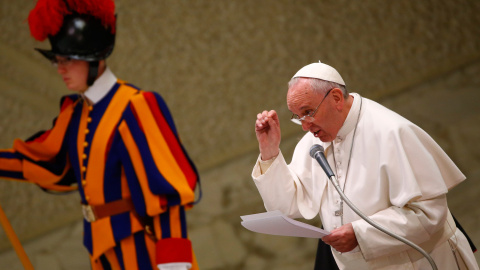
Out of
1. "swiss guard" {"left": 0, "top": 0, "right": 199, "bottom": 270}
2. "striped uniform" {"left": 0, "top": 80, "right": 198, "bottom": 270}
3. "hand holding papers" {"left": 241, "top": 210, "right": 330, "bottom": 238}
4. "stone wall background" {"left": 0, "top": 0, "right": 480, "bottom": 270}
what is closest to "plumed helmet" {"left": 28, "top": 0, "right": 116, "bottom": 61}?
"swiss guard" {"left": 0, "top": 0, "right": 199, "bottom": 270}

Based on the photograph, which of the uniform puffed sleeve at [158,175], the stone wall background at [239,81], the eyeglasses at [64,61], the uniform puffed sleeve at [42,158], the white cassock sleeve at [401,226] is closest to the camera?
the white cassock sleeve at [401,226]

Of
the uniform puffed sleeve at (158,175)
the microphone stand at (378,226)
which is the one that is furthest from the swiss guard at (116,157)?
the microphone stand at (378,226)

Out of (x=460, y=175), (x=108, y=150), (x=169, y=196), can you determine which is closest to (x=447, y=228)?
(x=460, y=175)

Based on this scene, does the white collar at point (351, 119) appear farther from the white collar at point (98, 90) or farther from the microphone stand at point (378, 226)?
the white collar at point (98, 90)

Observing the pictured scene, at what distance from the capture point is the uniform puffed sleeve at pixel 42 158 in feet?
10.0

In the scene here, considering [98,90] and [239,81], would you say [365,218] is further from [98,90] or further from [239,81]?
[239,81]

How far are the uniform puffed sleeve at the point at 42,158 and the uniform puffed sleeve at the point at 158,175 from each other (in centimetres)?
35

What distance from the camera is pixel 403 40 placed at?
15.9ft

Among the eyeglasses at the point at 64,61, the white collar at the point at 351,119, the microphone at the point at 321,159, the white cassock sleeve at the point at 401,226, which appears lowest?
the white cassock sleeve at the point at 401,226

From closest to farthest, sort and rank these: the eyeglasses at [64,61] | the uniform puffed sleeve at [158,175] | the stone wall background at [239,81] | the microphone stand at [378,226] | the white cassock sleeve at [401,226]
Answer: the microphone stand at [378,226] → the white cassock sleeve at [401,226] → the uniform puffed sleeve at [158,175] → the eyeglasses at [64,61] → the stone wall background at [239,81]

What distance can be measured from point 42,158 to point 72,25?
1.96ft

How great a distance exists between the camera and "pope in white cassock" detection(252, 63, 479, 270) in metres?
2.47

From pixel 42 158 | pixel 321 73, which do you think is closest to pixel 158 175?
pixel 42 158

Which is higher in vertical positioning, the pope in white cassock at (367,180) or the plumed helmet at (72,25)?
the plumed helmet at (72,25)
